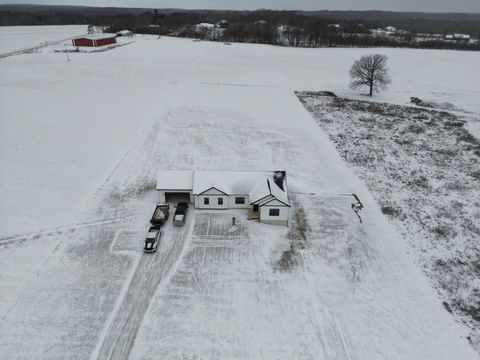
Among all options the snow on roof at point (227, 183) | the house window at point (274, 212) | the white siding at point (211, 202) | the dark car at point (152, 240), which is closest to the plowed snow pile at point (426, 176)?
the house window at point (274, 212)

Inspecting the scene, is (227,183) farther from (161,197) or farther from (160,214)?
(160,214)

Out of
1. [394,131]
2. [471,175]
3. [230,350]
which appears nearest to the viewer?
[230,350]

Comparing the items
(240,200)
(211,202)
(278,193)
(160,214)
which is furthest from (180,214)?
(278,193)

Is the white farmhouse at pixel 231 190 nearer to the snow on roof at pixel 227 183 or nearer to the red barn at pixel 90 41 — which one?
the snow on roof at pixel 227 183

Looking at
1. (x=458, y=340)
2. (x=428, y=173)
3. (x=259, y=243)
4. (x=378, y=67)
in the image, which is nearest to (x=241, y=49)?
(x=378, y=67)

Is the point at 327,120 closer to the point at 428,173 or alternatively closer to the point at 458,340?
the point at 428,173

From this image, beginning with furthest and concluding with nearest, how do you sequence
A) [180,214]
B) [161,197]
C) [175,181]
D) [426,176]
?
[426,176] < [175,181] < [161,197] < [180,214]

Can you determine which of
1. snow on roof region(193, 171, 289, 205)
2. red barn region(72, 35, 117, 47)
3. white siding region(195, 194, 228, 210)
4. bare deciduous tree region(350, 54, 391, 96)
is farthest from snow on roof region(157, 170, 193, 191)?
red barn region(72, 35, 117, 47)

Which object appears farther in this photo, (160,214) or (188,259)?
(160,214)
